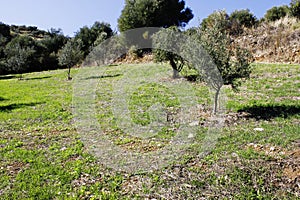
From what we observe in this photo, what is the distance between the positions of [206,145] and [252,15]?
2621cm

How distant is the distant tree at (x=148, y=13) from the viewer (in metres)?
38.5

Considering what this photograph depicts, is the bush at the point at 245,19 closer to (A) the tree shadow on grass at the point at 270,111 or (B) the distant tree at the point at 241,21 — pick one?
(B) the distant tree at the point at 241,21

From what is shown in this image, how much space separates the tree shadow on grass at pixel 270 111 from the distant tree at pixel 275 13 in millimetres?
22082

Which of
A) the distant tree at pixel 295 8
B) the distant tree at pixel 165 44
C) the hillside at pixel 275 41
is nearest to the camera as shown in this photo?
the distant tree at pixel 165 44

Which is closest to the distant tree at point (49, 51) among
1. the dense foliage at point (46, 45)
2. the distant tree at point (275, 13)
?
the dense foliage at point (46, 45)

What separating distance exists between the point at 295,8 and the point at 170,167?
79.8 ft

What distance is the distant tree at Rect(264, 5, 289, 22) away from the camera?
88.4ft

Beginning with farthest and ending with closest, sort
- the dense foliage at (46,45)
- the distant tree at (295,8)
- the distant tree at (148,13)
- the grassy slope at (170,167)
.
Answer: the dense foliage at (46,45)
the distant tree at (148,13)
the distant tree at (295,8)
the grassy slope at (170,167)

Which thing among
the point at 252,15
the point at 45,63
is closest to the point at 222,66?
the point at 252,15

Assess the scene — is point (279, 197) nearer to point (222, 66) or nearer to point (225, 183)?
point (225, 183)

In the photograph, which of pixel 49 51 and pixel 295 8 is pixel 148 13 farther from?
pixel 49 51

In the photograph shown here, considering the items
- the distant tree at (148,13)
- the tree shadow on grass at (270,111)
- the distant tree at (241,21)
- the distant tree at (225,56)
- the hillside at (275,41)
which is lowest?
the tree shadow on grass at (270,111)

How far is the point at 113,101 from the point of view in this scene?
12.9 meters

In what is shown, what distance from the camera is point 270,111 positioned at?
29.1 feet
